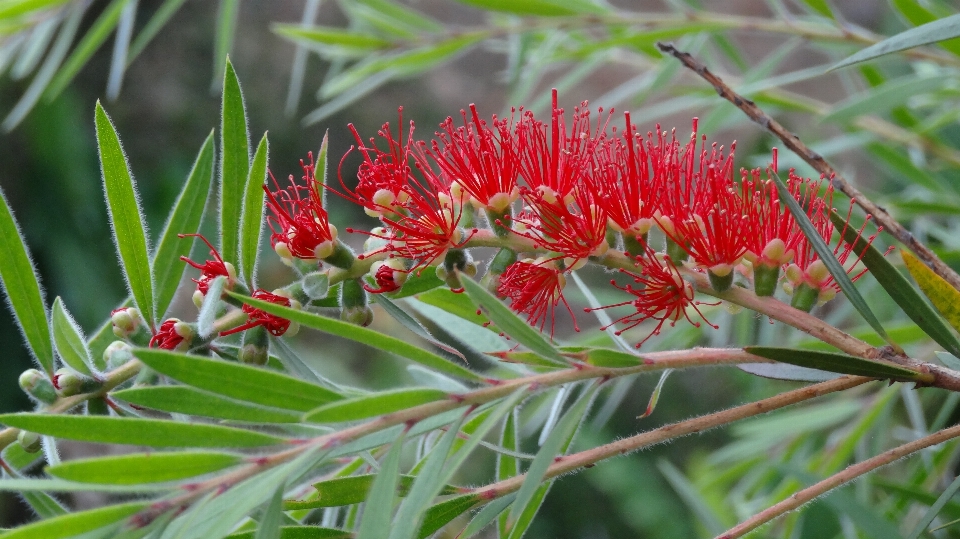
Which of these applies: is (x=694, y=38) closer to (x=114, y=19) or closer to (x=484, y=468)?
(x=114, y=19)

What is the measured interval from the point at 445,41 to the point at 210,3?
2.42 metres

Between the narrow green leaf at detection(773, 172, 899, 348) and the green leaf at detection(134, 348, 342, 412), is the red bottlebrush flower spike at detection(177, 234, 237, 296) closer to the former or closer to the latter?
the green leaf at detection(134, 348, 342, 412)

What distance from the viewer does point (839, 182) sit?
0.39 metres

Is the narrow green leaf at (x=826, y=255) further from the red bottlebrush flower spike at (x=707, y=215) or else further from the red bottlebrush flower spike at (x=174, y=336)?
the red bottlebrush flower spike at (x=174, y=336)

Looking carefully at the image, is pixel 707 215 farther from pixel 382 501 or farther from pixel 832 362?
pixel 382 501

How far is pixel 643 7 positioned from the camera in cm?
399

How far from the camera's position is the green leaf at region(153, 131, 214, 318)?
44cm

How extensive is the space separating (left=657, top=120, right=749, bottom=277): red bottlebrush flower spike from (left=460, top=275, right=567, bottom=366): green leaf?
105mm

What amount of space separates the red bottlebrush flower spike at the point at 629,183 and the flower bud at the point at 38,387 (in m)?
0.29

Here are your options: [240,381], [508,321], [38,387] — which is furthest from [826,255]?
[38,387]

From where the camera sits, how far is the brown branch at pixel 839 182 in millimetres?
380

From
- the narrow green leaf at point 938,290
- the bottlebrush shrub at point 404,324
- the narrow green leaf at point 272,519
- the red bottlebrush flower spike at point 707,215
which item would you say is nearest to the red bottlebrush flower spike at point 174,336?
the bottlebrush shrub at point 404,324

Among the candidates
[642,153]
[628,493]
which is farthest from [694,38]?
[628,493]

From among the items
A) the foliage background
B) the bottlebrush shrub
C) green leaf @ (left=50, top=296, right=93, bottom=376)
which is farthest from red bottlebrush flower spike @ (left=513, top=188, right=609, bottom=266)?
the foliage background
